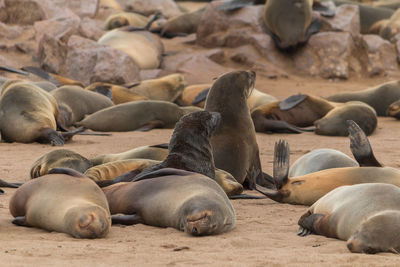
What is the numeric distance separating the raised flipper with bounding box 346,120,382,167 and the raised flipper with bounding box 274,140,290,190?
42cm

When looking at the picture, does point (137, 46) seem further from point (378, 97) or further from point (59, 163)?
point (59, 163)

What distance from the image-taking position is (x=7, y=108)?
26.3 feet

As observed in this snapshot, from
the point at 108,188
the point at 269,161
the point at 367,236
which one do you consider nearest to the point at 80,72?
the point at 269,161

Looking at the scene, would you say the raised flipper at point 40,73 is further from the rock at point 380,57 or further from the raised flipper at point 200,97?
the rock at point 380,57

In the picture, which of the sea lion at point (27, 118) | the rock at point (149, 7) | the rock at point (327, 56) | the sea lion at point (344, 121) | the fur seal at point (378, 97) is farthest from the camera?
the rock at point (149, 7)

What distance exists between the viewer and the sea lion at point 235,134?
5879 mm

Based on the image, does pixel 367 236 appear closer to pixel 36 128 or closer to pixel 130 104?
pixel 36 128

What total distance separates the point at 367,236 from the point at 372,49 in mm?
11880

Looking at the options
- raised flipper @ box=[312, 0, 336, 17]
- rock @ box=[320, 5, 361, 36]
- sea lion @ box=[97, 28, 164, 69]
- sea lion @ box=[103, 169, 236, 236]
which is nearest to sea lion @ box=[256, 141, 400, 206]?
sea lion @ box=[103, 169, 236, 236]

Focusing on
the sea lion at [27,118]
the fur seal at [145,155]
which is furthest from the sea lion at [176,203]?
the sea lion at [27,118]

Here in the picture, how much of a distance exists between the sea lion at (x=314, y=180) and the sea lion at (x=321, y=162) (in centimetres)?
48

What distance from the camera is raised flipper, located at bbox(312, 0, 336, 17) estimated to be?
1488 cm

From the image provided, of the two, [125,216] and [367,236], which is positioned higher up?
[367,236]

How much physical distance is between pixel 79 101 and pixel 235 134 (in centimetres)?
417
